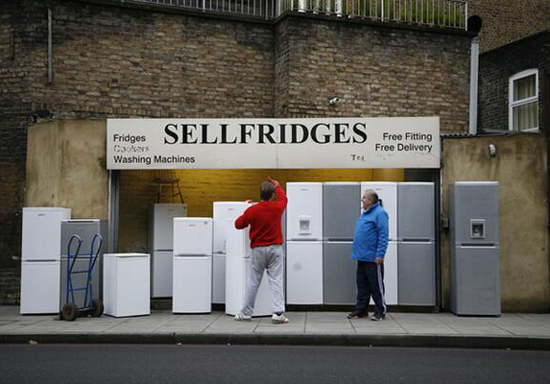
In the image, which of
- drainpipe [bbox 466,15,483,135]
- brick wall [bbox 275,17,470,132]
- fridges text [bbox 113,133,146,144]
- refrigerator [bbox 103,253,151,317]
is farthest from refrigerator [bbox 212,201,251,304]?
drainpipe [bbox 466,15,483,135]

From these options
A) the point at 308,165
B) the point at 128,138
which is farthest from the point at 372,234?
→ the point at 128,138

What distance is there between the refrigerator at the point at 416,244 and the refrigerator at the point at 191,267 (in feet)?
10.8

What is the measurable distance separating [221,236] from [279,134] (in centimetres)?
203

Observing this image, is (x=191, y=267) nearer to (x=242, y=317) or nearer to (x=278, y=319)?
(x=242, y=317)

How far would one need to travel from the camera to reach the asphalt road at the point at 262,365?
687cm

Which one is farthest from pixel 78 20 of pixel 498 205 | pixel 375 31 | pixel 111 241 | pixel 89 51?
pixel 498 205

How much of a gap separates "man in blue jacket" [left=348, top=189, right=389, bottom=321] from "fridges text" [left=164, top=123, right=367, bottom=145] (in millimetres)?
1499

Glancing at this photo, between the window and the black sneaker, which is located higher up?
the window

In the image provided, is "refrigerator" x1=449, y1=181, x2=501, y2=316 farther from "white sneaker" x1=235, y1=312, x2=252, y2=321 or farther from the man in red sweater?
"white sneaker" x1=235, y1=312, x2=252, y2=321

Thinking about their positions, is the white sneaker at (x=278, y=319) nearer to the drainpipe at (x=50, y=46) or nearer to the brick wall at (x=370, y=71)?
the brick wall at (x=370, y=71)

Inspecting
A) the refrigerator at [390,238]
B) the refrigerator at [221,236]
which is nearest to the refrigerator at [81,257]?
the refrigerator at [221,236]

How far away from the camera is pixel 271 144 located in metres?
11.8

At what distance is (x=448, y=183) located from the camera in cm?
1189

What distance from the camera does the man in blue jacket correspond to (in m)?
10.5
